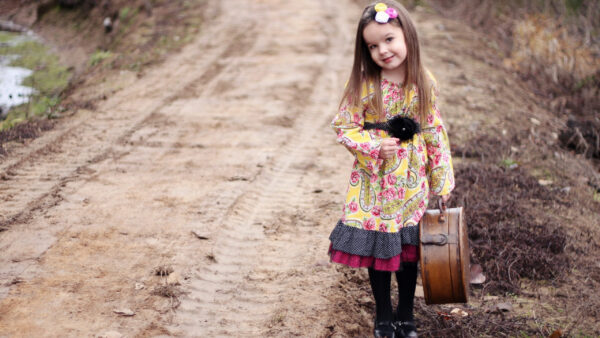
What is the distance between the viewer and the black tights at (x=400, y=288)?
3.07 meters

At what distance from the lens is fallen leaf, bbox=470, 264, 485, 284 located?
4070mm

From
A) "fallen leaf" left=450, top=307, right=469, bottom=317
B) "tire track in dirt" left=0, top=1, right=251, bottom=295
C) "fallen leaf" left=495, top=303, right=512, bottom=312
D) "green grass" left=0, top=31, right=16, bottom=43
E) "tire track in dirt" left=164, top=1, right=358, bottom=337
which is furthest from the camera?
"green grass" left=0, top=31, right=16, bottom=43

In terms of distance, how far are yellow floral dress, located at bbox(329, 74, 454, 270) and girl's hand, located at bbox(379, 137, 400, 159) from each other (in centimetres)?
8

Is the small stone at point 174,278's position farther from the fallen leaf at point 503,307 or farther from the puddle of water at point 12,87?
the puddle of water at point 12,87

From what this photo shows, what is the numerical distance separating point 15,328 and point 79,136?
136 inches

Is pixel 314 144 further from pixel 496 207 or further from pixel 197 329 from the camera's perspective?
pixel 197 329

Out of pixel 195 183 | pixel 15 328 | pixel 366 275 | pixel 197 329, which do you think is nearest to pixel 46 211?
pixel 195 183

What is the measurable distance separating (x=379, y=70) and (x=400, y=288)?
1.10 m

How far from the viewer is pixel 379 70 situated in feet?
9.77

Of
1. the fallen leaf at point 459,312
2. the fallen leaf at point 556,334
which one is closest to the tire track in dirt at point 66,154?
the fallen leaf at point 459,312

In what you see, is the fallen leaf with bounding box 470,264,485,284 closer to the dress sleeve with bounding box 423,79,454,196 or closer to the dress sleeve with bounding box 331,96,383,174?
the dress sleeve with bounding box 423,79,454,196

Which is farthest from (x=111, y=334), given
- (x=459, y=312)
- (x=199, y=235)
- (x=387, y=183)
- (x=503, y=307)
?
(x=503, y=307)

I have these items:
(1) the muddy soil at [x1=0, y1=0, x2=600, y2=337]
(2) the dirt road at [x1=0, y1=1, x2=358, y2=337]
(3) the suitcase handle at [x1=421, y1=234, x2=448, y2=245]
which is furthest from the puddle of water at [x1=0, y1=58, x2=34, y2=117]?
(3) the suitcase handle at [x1=421, y1=234, x2=448, y2=245]

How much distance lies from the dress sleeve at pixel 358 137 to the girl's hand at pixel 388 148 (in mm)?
23
